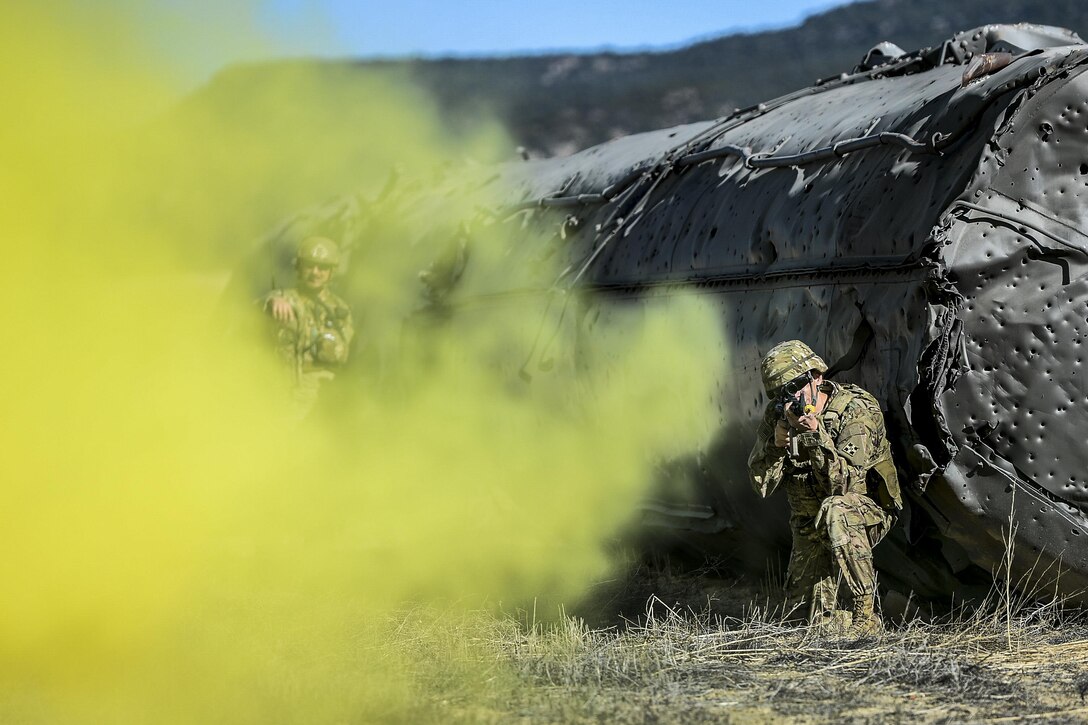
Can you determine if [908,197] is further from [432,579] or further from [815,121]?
[432,579]

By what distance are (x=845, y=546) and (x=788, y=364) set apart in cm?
84

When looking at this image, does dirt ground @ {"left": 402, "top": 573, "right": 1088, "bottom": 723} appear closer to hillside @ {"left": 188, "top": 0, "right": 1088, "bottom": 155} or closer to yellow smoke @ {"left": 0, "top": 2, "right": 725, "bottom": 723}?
yellow smoke @ {"left": 0, "top": 2, "right": 725, "bottom": 723}

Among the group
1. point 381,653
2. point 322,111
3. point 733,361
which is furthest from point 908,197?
point 322,111

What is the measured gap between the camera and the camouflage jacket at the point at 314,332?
33.9 feet

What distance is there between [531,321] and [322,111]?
3.59 m

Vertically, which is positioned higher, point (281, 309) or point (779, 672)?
point (281, 309)

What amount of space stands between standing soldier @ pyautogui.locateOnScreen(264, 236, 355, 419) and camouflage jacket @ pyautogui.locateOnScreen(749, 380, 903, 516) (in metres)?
4.57

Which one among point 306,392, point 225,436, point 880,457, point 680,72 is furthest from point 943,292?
point 680,72

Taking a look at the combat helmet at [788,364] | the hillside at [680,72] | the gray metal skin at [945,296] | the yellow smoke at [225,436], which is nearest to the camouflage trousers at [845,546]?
the gray metal skin at [945,296]

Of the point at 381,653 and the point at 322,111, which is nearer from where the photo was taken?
the point at 381,653

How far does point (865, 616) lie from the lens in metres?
6.47

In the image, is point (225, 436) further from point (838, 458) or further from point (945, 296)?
point (945, 296)

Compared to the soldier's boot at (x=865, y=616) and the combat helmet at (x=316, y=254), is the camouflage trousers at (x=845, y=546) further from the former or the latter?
the combat helmet at (x=316, y=254)

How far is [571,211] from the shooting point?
948 centimetres
